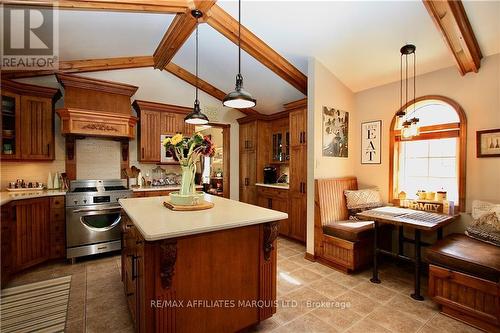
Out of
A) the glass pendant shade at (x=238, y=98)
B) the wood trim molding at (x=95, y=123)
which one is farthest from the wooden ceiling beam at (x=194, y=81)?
the glass pendant shade at (x=238, y=98)

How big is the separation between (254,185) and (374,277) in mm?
2953

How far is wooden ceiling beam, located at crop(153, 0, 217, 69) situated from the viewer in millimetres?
2699

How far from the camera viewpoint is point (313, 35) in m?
2.94

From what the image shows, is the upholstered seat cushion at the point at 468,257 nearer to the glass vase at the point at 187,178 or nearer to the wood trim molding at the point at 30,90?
the glass vase at the point at 187,178

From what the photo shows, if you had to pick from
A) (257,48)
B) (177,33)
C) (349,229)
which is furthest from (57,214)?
(349,229)

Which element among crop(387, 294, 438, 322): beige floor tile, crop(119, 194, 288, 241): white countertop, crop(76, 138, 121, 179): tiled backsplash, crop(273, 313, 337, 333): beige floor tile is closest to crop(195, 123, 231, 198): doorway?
crop(76, 138, 121, 179): tiled backsplash

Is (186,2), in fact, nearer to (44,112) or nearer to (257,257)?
(44,112)

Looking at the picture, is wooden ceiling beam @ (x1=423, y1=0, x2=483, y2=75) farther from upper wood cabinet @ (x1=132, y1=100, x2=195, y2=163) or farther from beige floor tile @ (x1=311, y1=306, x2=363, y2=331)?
upper wood cabinet @ (x1=132, y1=100, x2=195, y2=163)

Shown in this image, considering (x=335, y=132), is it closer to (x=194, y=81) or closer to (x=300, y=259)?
(x=300, y=259)

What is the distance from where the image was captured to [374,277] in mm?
2807

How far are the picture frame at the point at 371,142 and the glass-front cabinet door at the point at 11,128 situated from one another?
16.7ft

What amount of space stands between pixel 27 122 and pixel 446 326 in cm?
531

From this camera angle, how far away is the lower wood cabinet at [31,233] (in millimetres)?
2689

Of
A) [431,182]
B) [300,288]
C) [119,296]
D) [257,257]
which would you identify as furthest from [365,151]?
[119,296]
